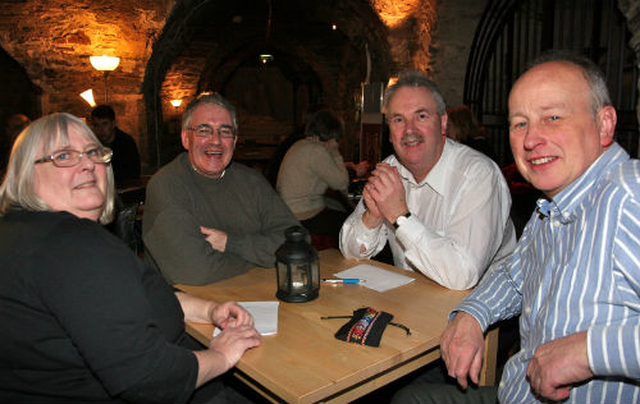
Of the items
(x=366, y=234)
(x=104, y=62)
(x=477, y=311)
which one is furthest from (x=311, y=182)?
(x=104, y=62)

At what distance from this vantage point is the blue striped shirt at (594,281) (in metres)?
1.17

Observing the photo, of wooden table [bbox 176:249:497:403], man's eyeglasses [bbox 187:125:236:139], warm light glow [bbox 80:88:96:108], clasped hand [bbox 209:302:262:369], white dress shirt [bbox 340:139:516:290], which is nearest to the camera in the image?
wooden table [bbox 176:249:497:403]

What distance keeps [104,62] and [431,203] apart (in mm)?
6791

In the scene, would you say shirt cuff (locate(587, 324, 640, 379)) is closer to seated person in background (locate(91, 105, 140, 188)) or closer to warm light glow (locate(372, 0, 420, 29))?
seated person in background (locate(91, 105, 140, 188))

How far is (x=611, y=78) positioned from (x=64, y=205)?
8487 mm

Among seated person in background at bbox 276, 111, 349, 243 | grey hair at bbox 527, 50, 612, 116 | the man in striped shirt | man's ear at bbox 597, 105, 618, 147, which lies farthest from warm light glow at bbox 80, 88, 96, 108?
man's ear at bbox 597, 105, 618, 147

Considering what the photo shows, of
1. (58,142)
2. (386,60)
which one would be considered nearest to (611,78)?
(386,60)

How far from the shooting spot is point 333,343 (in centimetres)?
151

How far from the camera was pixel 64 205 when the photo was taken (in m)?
1.38

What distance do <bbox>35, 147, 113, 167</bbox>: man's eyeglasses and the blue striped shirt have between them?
1.37 metres

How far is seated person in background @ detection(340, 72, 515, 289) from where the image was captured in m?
1.99

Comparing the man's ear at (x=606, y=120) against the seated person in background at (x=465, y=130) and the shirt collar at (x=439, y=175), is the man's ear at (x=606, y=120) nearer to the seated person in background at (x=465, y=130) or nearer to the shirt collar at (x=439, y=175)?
the shirt collar at (x=439, y=175)

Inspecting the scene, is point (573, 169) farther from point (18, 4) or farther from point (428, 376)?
point (18, 4)

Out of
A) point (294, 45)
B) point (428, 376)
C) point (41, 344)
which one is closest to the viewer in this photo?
point (41, 344)
